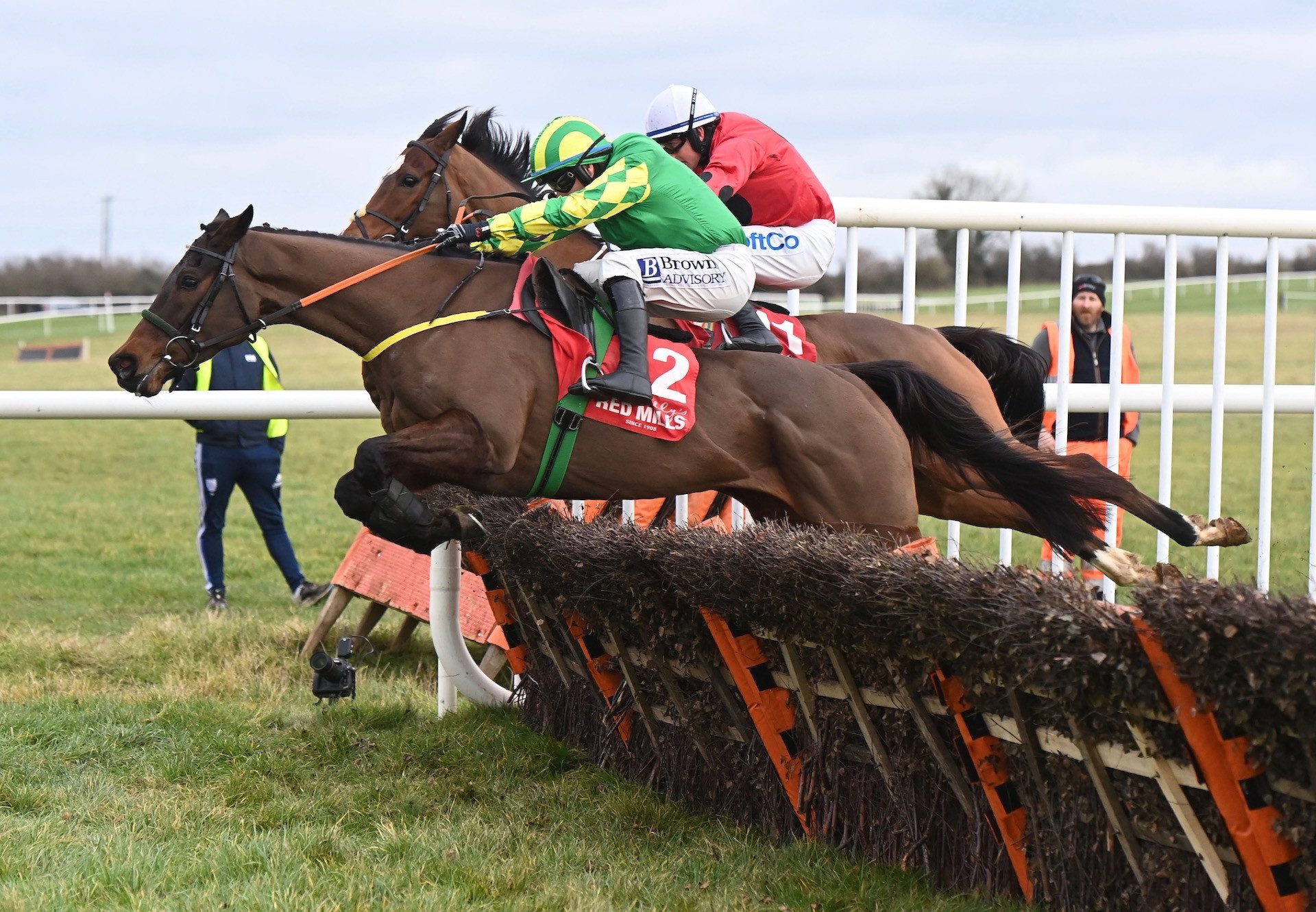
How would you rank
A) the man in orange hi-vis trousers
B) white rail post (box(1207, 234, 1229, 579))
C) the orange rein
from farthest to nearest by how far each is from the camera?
the man in orange hi-vis trousers < white rail post (box(1207, 234, 1229, 579)) < the orange rein

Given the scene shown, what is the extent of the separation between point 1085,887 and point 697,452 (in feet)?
6.78

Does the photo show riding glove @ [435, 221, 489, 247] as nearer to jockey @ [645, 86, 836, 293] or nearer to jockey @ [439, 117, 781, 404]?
jockey @ [439, 117, 781, 404]

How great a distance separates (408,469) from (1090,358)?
156 inches

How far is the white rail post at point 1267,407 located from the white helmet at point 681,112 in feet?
7.04

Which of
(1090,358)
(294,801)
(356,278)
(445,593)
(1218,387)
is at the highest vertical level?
(356,278)

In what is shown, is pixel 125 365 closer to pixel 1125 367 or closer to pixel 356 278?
pixel 356 278

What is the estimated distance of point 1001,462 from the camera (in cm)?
479

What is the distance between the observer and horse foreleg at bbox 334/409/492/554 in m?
4.18

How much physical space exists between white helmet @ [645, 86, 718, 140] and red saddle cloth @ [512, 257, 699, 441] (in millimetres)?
1109

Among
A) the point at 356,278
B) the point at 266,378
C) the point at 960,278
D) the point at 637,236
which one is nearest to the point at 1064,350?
the point at 960,278

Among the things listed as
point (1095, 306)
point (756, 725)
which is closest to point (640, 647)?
point (756, 725)

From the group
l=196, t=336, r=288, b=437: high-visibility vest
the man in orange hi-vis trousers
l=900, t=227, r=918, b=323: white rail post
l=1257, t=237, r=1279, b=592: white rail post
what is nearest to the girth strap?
l=900, t=227, r=918, b=323: white rail post

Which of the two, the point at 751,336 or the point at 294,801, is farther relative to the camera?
the point at 751,336

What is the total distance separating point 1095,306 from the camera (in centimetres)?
690
